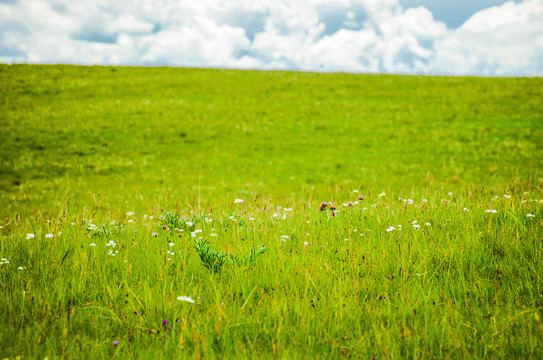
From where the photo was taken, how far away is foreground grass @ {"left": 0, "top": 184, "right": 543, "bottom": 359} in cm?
257

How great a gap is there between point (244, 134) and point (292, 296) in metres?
21.8

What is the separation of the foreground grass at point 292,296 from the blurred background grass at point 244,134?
17.0ft

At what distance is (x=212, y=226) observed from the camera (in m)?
5.64

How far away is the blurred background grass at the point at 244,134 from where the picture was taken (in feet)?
52.5

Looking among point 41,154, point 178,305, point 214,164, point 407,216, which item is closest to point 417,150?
point 214,164

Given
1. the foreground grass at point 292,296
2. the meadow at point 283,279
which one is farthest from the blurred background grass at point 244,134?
the foreground grass at point 292,296

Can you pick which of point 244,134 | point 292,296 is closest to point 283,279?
point 292,296

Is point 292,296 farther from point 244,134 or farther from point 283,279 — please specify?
point 244,134

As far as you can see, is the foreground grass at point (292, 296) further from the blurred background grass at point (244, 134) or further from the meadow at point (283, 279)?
the blurred background grass at point (244, 134)

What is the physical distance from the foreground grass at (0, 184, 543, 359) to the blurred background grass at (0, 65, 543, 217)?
5.18 metres

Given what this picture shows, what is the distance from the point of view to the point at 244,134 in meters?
24.3

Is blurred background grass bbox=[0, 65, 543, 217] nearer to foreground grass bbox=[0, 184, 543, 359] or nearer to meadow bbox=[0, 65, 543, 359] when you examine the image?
meadow bbox=[0, 65, 543, 359]

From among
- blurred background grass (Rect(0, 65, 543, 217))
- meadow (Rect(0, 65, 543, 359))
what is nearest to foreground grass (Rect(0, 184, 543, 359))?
meadow (Rect(0, 65, 543, 359))

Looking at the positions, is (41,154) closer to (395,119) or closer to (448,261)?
(448,261)
